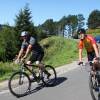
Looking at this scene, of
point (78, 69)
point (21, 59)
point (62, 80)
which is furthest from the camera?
point (78, 69)

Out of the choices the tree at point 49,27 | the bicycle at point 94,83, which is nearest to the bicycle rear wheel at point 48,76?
the bicycle at point 94,83

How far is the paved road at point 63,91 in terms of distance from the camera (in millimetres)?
10906

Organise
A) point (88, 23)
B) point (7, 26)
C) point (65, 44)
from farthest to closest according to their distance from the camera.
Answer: point (88, 23)
point (7, 26)
point (65, 44)

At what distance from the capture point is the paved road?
10.9 metres

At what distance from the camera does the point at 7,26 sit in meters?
55.3

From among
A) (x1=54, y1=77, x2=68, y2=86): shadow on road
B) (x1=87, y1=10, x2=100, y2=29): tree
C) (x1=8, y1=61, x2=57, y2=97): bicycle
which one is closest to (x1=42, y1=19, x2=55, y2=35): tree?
(x1=87, y1=10, x2=100, y2=29): tree


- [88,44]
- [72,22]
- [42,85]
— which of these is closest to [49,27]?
[72,22]

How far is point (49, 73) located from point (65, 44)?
2510 cm

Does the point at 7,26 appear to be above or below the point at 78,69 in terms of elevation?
above

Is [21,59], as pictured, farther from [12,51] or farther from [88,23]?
[88,23]

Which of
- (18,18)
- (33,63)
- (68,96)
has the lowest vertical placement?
(68,96)

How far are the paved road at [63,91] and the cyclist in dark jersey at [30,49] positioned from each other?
2.97 ft

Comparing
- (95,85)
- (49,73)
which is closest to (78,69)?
(49,73)

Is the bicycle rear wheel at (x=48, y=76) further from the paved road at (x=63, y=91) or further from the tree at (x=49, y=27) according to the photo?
the tree at (x=49, y=27)
